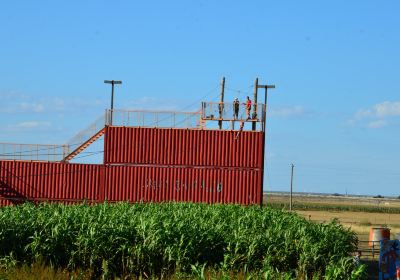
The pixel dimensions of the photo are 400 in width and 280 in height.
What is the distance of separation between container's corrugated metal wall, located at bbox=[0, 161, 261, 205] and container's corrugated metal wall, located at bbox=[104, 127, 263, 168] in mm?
441

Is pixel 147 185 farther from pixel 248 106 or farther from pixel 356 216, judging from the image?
pixel 356 216

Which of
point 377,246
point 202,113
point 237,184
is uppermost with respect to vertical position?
point 202,113

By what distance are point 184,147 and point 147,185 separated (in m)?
2.86

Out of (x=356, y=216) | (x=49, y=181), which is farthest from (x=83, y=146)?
(x=356, y=216)

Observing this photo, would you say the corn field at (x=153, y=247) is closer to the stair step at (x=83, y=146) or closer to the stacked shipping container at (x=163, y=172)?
A: the stacked shipping container at (x=163, y=172)

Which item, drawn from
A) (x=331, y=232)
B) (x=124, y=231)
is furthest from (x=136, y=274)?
(x=331, y=232)

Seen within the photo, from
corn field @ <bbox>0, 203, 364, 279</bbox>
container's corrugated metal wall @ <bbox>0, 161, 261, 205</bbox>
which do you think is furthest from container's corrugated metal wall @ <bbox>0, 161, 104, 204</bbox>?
corn field @ <bbox>0, 203, 364, 279</bbox>

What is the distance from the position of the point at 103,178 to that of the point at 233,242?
2209 cm

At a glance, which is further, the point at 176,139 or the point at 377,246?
the point at 176,139

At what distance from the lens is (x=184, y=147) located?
39.2 m

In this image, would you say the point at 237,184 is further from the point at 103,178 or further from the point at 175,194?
the point at 103,178

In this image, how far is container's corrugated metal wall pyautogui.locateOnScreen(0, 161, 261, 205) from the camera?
38.9 m

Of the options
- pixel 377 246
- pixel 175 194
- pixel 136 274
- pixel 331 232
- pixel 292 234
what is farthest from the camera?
pixel 175 194

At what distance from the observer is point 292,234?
1912cm
